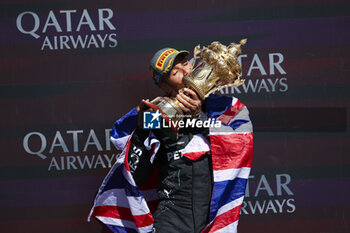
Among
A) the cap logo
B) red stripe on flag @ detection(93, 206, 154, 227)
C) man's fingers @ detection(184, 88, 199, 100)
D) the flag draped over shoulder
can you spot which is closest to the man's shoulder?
the flag draped over shoulder

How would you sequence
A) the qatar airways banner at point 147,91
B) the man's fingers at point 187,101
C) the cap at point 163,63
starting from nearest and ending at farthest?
1. the man's fingers at point 187,101
2. the cap at point 163,63
3. the qatar airways banner at point 147,91

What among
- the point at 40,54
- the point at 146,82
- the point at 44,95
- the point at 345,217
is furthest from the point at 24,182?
the point at 345,217

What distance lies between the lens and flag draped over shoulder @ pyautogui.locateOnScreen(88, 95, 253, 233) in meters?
2.29

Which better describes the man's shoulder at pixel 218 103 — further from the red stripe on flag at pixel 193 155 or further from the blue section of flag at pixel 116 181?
the blue section of flag at pixel 116 181

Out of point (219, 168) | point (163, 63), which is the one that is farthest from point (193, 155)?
point (163, 63)

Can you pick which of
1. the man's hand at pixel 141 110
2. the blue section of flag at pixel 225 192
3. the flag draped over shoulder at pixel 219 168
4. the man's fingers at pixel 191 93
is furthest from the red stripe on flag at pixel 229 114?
the man's hand at pixel 141 110

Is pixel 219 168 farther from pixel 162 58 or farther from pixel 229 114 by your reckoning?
pixel 162 58

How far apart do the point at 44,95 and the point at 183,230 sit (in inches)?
57.5

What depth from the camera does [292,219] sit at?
10.00 ft

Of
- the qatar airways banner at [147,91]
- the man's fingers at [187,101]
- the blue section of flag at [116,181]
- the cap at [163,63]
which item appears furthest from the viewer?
the qatar airways banner at [147,91]

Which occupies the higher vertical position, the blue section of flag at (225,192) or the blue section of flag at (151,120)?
the blue section of flag at (151,120)

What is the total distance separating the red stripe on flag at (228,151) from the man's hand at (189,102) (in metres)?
0.18

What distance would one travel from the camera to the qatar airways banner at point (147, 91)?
3.01m

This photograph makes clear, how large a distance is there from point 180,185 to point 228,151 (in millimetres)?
324
